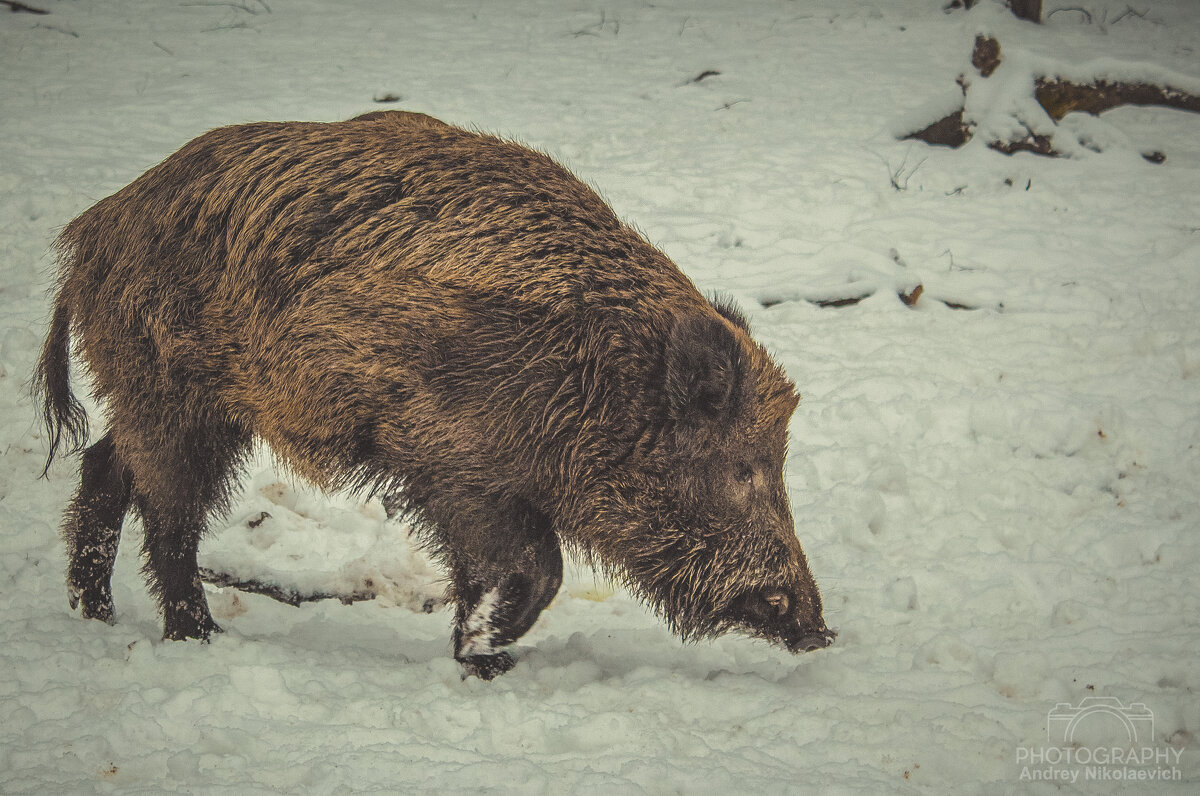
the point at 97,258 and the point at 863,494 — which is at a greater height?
the point at 97,258

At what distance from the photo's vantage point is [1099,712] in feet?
9.16

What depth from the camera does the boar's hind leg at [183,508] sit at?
3.11 m

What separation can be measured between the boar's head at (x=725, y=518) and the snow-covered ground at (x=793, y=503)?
0.32 meters

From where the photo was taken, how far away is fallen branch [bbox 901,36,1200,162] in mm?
6930

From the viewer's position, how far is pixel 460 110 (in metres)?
7.42

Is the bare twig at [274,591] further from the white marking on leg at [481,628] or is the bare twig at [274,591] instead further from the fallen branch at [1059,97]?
the fallen branch at [1059,97]

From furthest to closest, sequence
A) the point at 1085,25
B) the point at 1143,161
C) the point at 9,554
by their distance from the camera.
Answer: the point at 1085,25 < the point at 1143,161 < the point at 9,554

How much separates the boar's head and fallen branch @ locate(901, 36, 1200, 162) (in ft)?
16.7

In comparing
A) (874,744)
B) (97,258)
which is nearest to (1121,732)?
(874,744)

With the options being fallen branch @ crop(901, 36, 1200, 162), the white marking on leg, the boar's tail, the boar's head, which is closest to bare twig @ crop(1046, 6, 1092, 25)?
fallen branch @ crop(901, 36, 1200, 162)

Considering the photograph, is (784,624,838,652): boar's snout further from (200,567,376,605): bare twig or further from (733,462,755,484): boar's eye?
(200,567,376,605): bare twig

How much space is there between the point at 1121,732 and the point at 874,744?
786 mm

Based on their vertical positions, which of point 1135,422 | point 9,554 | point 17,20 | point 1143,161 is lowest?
point 9,554

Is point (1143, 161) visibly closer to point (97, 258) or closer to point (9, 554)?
point (97, 258)
